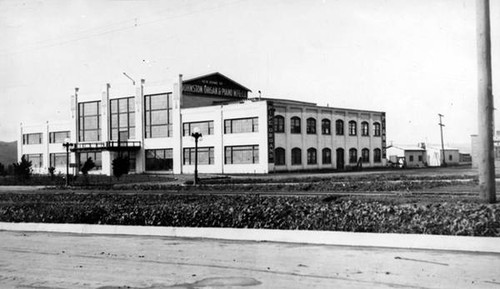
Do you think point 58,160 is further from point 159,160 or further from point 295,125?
point 295,125

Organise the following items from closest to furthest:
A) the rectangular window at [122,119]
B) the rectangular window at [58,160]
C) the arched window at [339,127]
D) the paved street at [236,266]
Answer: the paved street at [236,266] < the arched window at [339,127] < the rectangular window at [122,119] < the rectangular window at [58,160]

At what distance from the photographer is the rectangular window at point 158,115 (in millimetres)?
65562

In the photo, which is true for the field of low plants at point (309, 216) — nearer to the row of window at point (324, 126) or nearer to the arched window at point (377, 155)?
the row of window at point (324, 126)

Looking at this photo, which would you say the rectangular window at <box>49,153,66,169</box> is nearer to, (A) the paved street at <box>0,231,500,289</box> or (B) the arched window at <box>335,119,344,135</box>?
(B) the arched window at <box>335,119,344,135</box>

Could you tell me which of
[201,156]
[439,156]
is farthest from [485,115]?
[439,156]

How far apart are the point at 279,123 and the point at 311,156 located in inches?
259

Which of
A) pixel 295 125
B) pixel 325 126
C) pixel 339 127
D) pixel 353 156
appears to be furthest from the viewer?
pixel 353 156

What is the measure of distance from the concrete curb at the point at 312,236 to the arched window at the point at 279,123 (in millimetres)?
41907

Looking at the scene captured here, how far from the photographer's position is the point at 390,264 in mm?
9820

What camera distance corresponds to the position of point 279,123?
192ft

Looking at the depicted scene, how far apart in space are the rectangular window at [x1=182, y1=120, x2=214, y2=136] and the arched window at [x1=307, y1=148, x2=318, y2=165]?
11053 millimetres

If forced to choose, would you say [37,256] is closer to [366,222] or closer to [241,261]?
[241,261]

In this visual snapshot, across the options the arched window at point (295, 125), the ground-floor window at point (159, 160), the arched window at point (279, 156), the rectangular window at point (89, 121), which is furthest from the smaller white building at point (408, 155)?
the rectangular window at point (89, 121)

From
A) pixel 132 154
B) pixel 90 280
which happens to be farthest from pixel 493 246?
pixel 132 154
